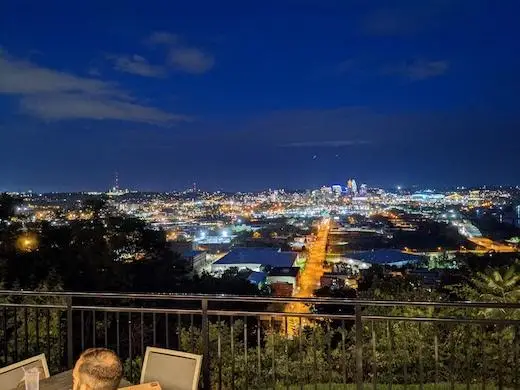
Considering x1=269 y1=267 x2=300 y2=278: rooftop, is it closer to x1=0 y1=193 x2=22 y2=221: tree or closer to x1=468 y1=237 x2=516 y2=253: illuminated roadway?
x1=468 y1=237 x2=516 y2=253: illuminated roadway

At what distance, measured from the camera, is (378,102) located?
101125 millimetres

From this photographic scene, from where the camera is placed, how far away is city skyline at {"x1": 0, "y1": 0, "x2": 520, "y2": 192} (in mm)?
45094

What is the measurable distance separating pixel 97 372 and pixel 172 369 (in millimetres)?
1163

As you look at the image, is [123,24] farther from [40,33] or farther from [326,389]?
[326,389]

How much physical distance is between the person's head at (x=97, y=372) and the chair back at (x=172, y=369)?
39.0 inches

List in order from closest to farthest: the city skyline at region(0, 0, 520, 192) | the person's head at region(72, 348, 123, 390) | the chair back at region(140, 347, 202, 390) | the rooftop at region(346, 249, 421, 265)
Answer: the person's head at region(72, 348, 123, 390) < the chair back at region(140, 347, 202, 390) < the rooftop at region(346, 249, 421, 265) < the city skyline at region(0, 0, 520, 192)

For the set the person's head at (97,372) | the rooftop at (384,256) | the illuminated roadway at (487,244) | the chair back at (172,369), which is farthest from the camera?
the illuminated roadway at (487,244)

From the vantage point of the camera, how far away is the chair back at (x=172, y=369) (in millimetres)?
3385

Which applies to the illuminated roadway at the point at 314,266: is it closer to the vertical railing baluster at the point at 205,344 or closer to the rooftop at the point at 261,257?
the rooftop at the point at 261,257

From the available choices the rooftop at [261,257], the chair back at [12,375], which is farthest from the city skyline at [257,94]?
the chair back at [12,375]

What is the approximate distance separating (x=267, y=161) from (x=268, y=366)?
12592 cm

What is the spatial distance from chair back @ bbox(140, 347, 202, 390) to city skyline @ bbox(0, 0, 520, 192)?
3012cm

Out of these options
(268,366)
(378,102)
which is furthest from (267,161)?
(268,366)

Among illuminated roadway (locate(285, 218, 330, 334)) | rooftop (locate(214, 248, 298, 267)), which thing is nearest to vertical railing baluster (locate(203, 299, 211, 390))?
illuminated roadway (locate(285, 218, 330, 334))
